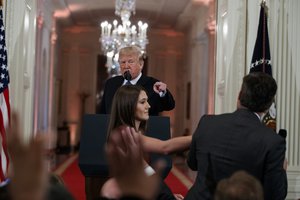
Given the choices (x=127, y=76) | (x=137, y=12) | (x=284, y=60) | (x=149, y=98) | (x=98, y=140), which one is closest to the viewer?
(x=98, y=140)

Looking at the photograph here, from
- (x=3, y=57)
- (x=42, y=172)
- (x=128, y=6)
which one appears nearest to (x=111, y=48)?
(x=128, y=6)

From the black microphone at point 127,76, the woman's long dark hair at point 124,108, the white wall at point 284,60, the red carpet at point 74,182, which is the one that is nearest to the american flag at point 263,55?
the white wall at point 284,60

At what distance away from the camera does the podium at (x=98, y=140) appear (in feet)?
13.7

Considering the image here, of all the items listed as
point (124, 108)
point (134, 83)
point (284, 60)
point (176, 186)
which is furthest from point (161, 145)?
point (176, 186)

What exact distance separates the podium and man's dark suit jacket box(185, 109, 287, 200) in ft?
3.20

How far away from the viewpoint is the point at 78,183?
34.8 feet

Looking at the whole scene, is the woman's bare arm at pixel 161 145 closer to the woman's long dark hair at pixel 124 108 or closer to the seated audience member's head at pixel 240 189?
the woman's long dark hair at pixel 124 108

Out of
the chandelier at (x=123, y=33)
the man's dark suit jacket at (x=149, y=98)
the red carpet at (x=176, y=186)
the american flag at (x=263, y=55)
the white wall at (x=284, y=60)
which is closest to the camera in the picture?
the man's dark suit jacket at (x=149, y=98)

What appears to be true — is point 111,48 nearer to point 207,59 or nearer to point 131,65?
point 207,59

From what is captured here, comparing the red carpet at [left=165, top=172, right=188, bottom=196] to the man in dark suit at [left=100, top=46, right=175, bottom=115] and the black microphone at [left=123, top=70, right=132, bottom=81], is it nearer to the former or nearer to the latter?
the man in dark suit at [left=100, top=46, right=175, bottom=115]

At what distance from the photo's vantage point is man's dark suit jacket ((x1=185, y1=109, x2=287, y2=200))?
3043 millimetres

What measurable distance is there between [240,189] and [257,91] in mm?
851

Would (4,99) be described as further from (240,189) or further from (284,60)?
(240,189)

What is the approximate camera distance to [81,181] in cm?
1096
